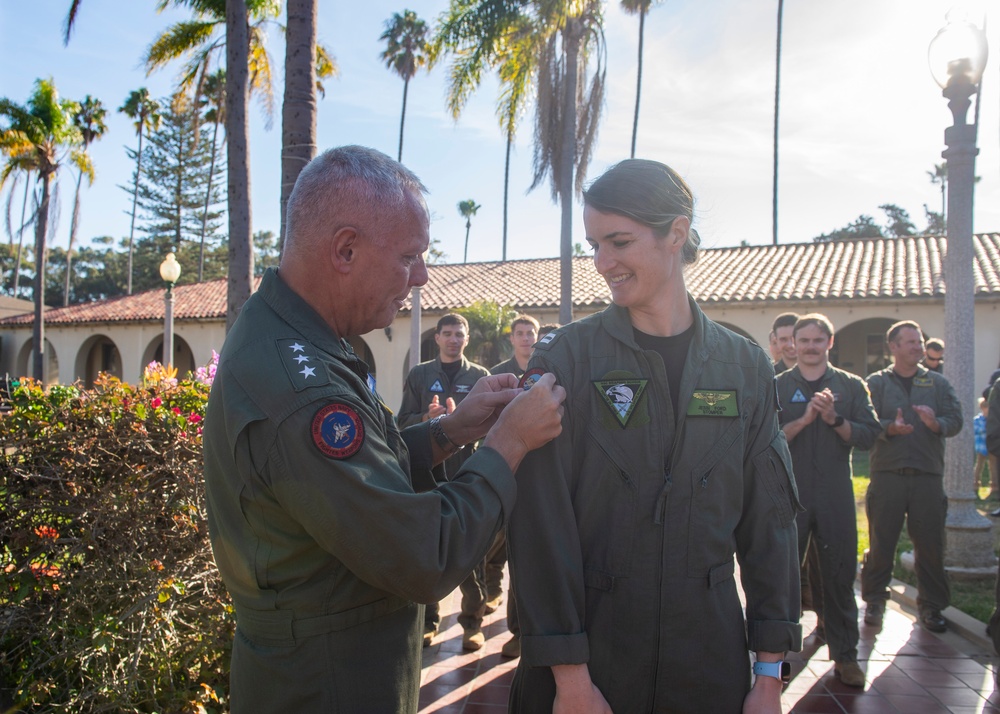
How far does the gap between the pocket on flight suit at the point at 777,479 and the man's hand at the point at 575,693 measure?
0.69 meters

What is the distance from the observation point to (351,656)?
1555 mm

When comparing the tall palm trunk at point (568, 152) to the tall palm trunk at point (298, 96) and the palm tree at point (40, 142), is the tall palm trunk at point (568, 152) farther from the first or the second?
the palm tree at point (40, 142)

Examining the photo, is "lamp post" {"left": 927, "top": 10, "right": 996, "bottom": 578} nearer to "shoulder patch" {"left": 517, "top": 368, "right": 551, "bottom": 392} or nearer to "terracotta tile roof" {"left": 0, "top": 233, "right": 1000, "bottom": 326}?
"shoulder patch" {"left": 517, "top": 368, "right": 551, "bottom": 392}

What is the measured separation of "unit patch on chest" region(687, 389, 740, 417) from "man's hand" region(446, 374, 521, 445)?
491 millimetres

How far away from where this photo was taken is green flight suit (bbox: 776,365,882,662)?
441 centimetres

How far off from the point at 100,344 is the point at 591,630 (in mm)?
31962

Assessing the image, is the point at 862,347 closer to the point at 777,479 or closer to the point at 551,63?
the point at 551,63

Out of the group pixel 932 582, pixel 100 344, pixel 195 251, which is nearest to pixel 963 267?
pixel 932 582

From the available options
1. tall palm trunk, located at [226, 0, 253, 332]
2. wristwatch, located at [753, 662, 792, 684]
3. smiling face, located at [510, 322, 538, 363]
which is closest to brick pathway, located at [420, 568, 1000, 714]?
smiling face, located at [510, 322, 538, 363]

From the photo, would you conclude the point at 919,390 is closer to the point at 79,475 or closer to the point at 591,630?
the point at 591,630

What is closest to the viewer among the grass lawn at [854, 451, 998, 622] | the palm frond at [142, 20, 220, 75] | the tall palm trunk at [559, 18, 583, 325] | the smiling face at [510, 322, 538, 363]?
the grass lawn at [854, 451, 998, 622]

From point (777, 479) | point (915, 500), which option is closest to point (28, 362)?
point (915, 500)

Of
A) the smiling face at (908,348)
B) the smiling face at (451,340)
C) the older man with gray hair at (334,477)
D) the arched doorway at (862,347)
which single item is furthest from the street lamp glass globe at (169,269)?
the arched doorway at (862,347)

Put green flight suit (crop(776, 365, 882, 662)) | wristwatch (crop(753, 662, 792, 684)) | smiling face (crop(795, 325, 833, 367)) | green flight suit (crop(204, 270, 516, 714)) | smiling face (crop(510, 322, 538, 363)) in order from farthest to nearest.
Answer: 1. smiling face (crop(510, 322, 538, 363))
2. smiling face (crop(795, 325, 833, 367))
3. green flight suit (crop(776, 365, 882, 662))
4. wristwatch (crop(753, 662, 792, 684))
5. green flight suit (crop(204, 270, 516, 714))
